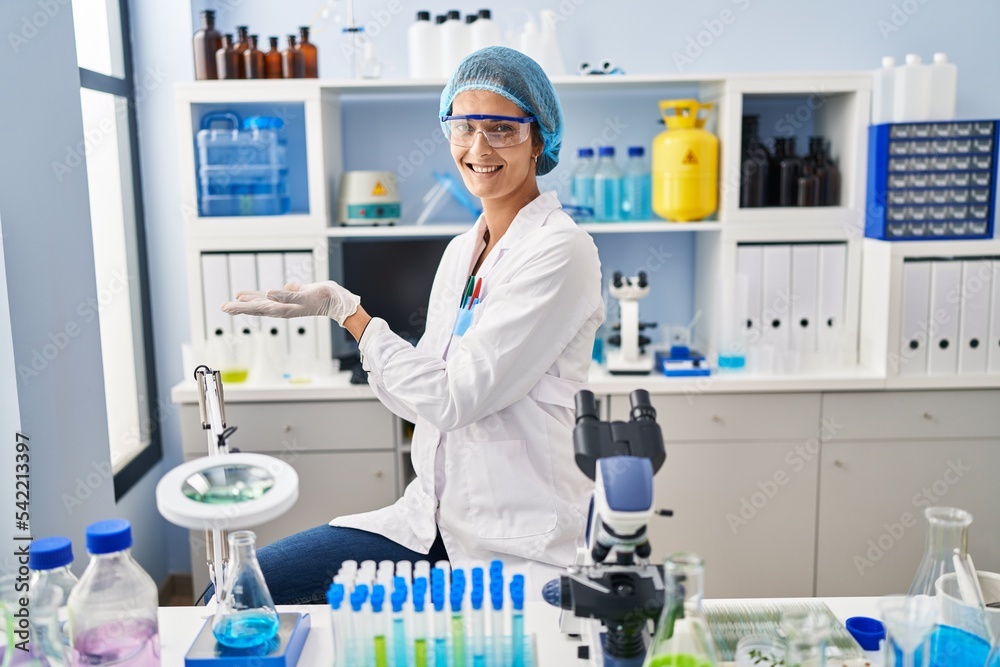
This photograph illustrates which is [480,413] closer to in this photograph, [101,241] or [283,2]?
[101,241]

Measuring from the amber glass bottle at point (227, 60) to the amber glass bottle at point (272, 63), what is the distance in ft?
0.28

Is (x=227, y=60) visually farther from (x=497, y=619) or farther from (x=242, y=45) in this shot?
(x=497, y=619)

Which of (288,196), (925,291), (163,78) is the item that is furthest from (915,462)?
(163,78)

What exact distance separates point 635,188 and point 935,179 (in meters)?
0.93

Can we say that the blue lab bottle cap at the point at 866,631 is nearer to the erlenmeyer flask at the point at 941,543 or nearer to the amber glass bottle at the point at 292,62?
the erlenmeyer flask at the point at 941,543

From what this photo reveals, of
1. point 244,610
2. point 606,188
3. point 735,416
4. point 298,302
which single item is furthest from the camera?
point 606,188

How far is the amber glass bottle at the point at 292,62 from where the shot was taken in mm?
2818

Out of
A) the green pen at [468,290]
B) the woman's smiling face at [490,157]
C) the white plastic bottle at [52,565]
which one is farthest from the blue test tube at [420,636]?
the woman's smiling face at [490,157]

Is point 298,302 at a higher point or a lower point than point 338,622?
higher

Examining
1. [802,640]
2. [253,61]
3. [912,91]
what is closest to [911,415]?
[912,91]

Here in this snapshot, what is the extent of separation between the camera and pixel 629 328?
113 inches

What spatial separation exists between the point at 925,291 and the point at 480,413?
1808 mm

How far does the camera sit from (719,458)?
9.07ft

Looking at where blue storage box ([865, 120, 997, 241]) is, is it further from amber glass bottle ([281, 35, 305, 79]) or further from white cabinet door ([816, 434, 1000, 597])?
amber glass bottle ([281, 35, 305, 79])
